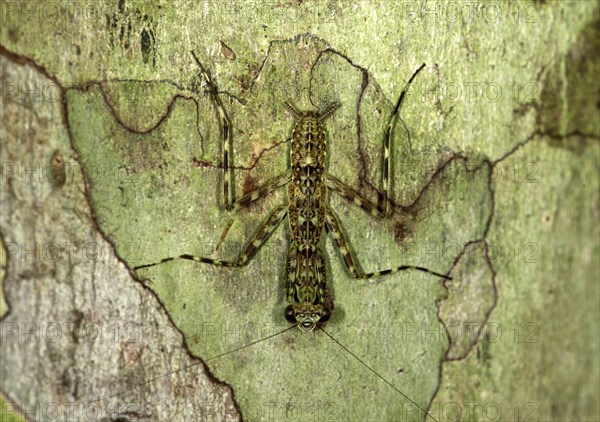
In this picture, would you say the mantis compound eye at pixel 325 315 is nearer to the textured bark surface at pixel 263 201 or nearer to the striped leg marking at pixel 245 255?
the textured bark surface at pixel 263 201

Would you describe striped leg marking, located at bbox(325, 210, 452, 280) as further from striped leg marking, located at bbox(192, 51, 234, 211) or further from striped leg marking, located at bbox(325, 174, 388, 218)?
striped leg marking, located at bbox(192, 51, 234, 211)

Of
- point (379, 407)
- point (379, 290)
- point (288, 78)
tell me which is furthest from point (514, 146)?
point (379, 407)

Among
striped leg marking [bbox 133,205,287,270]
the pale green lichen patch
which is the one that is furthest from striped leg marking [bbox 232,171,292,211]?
striped leg marking [bbox 133,205,287,270]

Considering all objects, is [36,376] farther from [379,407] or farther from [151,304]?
[379,407]

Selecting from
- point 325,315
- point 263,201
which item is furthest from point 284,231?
point 325,315

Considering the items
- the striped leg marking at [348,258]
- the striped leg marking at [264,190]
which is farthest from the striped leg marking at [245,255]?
the striped leg marking at [348,258]
